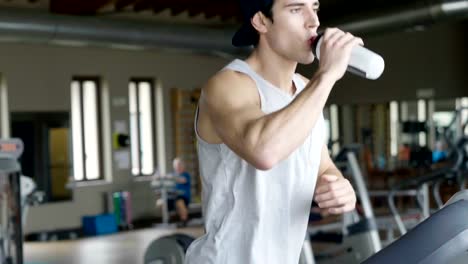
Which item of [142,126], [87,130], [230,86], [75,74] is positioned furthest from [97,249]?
[230,86]

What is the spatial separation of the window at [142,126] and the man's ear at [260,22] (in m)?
12.1

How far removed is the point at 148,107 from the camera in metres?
13.8

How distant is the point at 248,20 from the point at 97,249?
357 inches

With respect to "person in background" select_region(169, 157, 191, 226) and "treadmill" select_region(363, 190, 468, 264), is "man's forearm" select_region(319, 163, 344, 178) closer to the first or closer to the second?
"treadmill" select_region(363, 190, 468, 264)

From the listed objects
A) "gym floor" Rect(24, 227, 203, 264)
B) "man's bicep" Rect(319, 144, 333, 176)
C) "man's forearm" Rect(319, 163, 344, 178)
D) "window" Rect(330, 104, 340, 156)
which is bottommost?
"gym floor" Rect(24, 227, 203, 264)

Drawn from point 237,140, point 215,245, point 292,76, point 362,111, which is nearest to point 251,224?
point 215,245

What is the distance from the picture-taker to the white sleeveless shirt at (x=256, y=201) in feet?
4.98

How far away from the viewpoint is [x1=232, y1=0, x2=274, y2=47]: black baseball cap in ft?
5.02

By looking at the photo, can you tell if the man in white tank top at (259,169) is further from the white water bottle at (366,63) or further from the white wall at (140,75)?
the white wall at (140,75)

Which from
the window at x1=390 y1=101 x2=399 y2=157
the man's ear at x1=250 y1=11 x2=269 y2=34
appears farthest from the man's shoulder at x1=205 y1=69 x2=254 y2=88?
the window at x1=390 y1=101 x2=399 y2=157

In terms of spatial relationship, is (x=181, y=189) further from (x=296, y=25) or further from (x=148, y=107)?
(x=296, y=25)

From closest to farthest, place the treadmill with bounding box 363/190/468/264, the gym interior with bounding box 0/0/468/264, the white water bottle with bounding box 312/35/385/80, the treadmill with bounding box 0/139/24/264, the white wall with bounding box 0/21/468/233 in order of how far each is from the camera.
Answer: the treadmill with bounding box 363/190/468/264, the white water bottle with bounding box 312/35/385/80, the treadmill with bounding box 0/139/24/264, the gym interior with bounding box 0/0/468/264, the white wall with bounding box 0/21/468/233

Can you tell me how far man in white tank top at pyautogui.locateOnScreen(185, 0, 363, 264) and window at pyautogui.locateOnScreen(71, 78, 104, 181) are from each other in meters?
11.4

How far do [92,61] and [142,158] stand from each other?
6.96 feet
